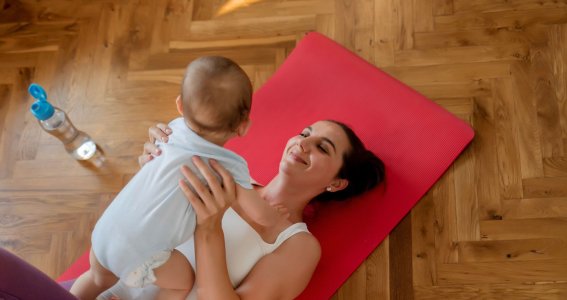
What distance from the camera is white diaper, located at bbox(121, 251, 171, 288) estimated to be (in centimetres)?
158

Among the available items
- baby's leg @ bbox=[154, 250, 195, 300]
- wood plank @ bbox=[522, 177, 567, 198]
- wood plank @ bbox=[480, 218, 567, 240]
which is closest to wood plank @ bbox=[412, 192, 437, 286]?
wood plank @ bbox=[480, 218, 567, 240]

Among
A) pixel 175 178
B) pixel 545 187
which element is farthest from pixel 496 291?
pixel 175 178

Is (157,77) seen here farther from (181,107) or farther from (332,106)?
(181,107)

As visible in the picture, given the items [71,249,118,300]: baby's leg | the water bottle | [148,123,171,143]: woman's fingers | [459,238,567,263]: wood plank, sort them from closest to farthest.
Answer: [148,123,171,143]: woman's fingers, [71,249,118,300]: baby's leg, [459,238,567,263]: wood plank, the water bottle

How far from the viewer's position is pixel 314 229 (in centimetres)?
212

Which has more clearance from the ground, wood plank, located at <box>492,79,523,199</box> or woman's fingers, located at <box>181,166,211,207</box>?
woman's fingers, located at <box>181,166,211,207</box>

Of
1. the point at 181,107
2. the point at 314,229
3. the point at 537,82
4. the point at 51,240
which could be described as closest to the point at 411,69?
the point at 537,82

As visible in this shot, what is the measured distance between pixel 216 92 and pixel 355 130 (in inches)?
38.3

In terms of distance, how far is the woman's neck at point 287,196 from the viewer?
2004 millimetres

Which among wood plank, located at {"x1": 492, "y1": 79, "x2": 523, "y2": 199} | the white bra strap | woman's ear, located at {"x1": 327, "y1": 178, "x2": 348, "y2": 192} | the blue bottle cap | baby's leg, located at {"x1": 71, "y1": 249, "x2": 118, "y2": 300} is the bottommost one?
wood plank, located at {"x1": 492, "y1": 79, "x2": 523, "y2": 199}

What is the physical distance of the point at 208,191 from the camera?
154 cm

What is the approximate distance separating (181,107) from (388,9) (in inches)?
51.8

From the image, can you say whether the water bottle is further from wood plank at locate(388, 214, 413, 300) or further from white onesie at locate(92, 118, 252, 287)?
wood plank at locate(388, 214, 413, 300)

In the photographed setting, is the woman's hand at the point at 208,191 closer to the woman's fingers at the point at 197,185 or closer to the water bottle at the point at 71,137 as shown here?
the woman's fingers at the point at 197,185
